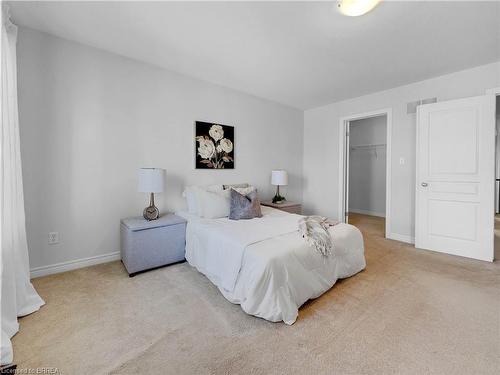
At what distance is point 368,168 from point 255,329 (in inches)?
212

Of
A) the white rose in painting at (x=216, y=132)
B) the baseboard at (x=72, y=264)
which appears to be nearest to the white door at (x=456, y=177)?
the white rose in painting at (x=216, y=132)

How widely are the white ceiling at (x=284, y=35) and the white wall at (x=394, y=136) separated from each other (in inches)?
8.9

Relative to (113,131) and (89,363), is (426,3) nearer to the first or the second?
(113,131)

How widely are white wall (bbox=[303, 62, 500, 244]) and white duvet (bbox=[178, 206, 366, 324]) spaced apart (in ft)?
5.84

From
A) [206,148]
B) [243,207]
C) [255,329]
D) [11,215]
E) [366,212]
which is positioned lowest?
[255,329]

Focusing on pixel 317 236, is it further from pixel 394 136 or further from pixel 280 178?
pixel 394 136

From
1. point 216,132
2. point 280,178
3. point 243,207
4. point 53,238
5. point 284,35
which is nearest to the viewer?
point 284,35

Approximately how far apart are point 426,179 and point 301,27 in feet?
8.70

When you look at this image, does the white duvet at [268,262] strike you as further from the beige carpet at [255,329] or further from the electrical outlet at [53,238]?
the electrical outlet at [53,238]

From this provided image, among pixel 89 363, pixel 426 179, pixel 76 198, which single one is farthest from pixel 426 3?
pixel 76 198

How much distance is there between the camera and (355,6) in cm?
178

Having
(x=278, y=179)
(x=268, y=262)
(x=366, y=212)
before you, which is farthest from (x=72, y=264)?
(x=366, y=212)

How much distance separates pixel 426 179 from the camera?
316cm

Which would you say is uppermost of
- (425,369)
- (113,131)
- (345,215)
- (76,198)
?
(113,131)
